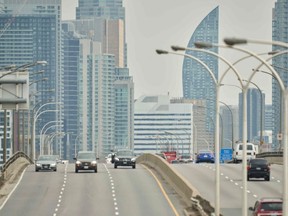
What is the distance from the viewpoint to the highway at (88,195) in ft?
240

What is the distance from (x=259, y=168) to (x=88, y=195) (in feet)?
50.6

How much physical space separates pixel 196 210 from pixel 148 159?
49.4 meters

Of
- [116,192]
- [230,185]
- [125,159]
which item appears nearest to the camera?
[116,192]

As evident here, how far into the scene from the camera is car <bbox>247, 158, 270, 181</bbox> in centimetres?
9155

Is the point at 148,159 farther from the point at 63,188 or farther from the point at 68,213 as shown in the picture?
the point at 68,213

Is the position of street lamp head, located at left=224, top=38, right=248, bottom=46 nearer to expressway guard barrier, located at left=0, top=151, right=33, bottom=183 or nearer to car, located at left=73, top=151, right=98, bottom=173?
expressway guard barrier, located at left=0, top=151, right=33, bottom=183

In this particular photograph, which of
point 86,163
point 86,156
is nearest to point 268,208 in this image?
point 86,163

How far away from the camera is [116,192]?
84250 mm

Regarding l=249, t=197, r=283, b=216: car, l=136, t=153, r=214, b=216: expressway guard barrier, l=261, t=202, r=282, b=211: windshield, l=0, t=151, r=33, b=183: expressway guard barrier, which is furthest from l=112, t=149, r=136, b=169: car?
l=261, t=202, r=282, b=211: windshield

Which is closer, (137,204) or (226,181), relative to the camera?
(137,204)

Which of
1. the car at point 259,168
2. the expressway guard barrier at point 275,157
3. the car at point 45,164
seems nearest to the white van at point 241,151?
the expressway guard barrier at point 275,157

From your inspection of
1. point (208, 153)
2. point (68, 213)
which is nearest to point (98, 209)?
point (68, 213)

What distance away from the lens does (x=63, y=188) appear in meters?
87.2

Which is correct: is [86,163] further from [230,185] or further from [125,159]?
[230,185]
